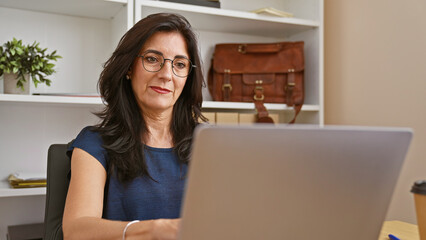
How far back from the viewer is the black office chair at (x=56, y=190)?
3.88 feet

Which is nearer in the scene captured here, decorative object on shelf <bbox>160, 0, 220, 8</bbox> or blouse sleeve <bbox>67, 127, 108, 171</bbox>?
blouse sleeve <bbox>67, 127, 108, 171</bbox>

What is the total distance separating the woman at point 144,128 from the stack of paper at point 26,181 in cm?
65

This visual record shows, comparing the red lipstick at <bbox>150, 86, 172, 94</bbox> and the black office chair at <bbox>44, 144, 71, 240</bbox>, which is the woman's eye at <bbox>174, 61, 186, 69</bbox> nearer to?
the red lipstick at <bbox>150, 86, 172, 94</bbox>

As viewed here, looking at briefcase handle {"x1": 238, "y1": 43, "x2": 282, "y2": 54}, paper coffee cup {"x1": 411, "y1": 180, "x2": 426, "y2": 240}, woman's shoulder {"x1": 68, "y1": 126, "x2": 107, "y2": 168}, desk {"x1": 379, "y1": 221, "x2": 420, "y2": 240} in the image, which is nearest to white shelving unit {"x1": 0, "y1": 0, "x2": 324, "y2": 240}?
briefcase handle {"x1": 238, "y1": 43, "x2": 282, "y2": 54}

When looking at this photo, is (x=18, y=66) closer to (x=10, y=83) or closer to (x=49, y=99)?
(x=10, y=83)

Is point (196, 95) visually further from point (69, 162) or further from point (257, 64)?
point (257, 64)

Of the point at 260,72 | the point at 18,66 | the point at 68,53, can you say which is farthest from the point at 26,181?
the point at 260,72

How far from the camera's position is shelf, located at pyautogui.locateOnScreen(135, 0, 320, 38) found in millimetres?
2021

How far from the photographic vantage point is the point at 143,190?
130cm

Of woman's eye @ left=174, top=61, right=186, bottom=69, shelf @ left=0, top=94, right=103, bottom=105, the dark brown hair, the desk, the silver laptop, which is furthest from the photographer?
shelf @ left=0, top=94, right=103, bottom=105

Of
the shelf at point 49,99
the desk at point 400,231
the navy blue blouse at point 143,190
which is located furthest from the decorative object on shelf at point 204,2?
the desk at point 400,231

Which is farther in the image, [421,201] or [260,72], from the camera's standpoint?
[260,72]

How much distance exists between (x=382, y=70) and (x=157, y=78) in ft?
4.05

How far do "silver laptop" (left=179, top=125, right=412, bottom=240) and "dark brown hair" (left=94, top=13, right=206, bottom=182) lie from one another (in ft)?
2.50
